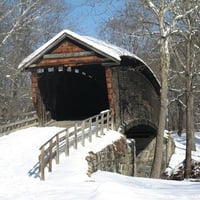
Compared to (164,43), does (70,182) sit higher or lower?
lower

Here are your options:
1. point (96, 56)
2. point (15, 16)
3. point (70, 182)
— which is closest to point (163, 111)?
point (96, 56)

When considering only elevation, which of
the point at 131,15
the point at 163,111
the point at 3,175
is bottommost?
the point at 3,175

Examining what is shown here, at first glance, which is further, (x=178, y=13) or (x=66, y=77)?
(x=66, y=77)

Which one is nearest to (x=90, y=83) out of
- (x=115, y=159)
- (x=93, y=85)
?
(x=93, y=85)

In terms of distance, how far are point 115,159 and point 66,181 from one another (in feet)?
18.6

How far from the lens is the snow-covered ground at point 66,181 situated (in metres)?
9.34

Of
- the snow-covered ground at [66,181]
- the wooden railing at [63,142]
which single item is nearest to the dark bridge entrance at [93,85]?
the wooden railing at [63,142]

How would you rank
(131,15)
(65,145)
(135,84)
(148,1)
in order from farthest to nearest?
(135,84)
(131,15)
(148,1)
(65,145)

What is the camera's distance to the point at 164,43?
17672 millimetres

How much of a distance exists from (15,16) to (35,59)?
10.6 meters

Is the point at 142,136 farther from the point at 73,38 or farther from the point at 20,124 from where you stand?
the point at 73,38

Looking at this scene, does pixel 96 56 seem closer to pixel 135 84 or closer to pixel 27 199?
pixel 135 84

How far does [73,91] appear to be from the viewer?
26.0 m

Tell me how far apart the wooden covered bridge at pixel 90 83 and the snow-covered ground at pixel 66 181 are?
265cm
